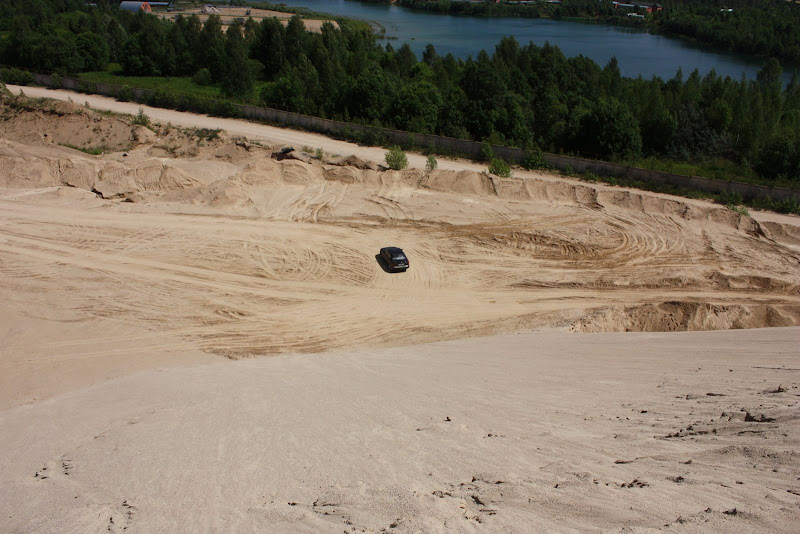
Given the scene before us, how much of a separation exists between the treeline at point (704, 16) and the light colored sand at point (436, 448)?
3423 inches

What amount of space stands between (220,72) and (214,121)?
59.5 ft

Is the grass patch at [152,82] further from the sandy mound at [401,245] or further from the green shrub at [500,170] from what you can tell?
the green shrub at [500,170]

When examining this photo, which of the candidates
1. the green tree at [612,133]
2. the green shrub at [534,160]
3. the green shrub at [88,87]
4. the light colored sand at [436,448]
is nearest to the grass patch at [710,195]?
the green shrub at [534,160]

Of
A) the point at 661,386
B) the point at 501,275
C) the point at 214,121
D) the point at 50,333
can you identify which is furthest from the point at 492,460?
the point at 214,121

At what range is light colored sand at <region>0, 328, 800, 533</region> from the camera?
7.23 m

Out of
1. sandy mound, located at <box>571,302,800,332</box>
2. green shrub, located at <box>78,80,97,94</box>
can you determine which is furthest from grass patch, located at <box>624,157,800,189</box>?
green shrub, located at <box>78,80,97,94</box>

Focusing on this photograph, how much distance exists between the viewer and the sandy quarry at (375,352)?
8000 mm

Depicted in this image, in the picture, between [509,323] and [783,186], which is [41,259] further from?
[783,186]

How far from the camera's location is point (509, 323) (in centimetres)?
2012

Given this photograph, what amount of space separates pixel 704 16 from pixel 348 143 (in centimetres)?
9730

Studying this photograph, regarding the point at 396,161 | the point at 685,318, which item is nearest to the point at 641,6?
the point at 396,161

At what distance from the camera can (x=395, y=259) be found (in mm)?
23656

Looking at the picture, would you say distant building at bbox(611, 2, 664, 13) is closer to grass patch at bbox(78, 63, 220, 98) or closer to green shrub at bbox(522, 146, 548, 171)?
grass patch at bbox(78, 63, 220, 98)

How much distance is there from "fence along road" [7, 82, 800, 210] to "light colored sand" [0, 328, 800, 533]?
21680mm
